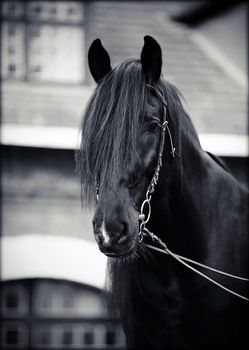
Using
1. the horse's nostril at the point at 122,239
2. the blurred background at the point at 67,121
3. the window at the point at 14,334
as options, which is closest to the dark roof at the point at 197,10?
the blurred background at the point at 67,121

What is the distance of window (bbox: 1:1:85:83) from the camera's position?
284 inches

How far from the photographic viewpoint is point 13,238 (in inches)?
264

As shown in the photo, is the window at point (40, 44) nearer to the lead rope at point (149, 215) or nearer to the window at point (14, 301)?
the window at point (14, 301)

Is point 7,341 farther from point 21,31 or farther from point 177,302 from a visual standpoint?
point 177,302

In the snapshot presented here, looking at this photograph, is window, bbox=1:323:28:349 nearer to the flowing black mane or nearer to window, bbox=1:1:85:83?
window, bbox=1:1:85:83

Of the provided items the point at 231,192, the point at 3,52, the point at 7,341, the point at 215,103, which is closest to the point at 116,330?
the point at 7,341

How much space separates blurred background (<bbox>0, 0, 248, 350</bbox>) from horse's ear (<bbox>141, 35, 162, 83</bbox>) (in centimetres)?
356

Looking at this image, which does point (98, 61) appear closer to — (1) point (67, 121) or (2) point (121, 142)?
(2) point (121, 142)

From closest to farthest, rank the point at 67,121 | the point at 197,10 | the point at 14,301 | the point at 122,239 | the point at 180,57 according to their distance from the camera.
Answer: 1. the point at 122,239
2. the point at 67,121
3. the point at 14,301
4. the point at 180,57
5. the point at 197,10

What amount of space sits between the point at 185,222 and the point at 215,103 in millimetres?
4413

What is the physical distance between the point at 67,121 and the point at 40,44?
92 cm

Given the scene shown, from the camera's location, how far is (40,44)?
23.7 feet

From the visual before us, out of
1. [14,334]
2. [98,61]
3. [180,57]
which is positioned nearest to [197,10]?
[180,57]

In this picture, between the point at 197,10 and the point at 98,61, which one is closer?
the point at 98,61
